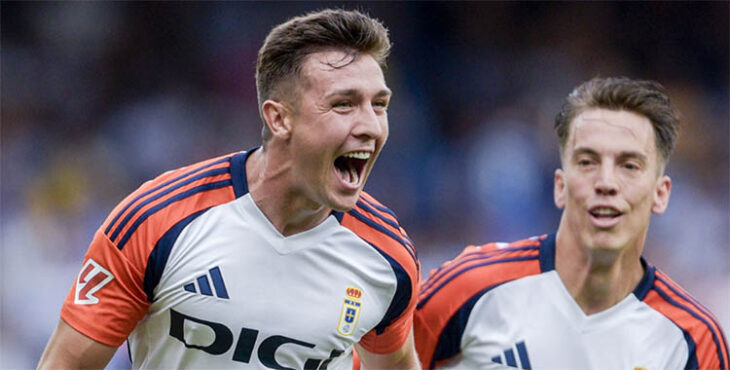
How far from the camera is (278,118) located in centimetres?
345

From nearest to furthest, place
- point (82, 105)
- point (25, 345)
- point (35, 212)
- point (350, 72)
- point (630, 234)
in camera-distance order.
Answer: point (350, 72) < point (630, 234) < point (25, 345) < point (35, 212) < point (82, 105)

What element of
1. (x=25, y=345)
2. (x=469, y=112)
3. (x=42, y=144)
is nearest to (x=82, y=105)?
(x=42, y=144)

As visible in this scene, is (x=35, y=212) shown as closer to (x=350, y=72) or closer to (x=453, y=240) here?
(x=453, y=240)

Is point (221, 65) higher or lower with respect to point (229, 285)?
higher

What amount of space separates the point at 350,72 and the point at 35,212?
6.31 m

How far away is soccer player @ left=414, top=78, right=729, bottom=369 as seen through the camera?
13.4 feet

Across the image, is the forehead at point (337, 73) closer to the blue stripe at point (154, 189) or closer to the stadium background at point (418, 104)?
the blue stripe at point (154, 189)

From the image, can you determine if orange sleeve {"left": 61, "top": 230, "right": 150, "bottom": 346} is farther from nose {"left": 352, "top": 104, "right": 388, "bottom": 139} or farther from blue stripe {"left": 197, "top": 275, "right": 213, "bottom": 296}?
nose {"left": 352, "top": 104, "right": 388, "bottom": 139}

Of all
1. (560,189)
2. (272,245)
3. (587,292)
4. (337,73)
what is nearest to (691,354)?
(587,292)

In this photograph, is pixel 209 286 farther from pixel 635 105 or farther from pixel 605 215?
pixel 635 105

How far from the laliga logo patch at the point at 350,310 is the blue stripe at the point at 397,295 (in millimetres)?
149

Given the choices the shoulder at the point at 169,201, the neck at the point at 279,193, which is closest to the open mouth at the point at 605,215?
the neck at the point at 279,193

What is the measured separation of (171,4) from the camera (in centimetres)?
1009

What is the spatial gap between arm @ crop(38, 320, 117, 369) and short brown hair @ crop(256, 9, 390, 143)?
1039 mm
